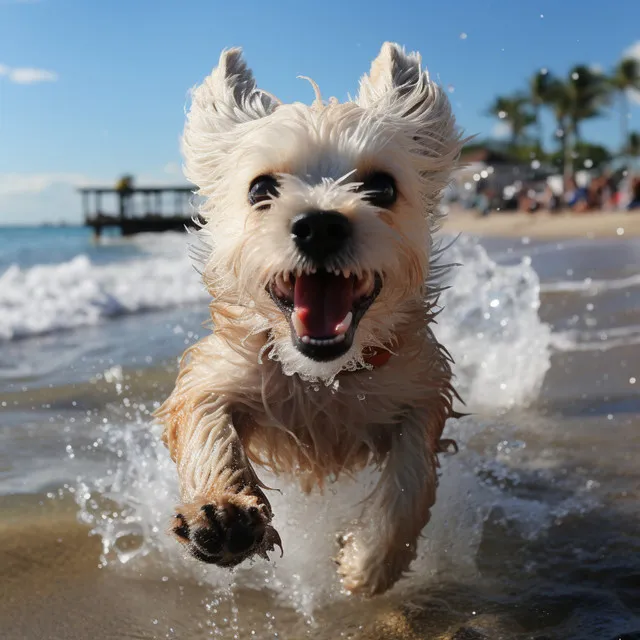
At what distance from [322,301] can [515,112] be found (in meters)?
73.3

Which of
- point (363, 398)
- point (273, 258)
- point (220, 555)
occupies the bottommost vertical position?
point (220, 555)

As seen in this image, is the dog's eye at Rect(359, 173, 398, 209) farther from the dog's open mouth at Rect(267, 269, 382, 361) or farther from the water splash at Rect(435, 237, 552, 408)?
the water splash at Rect(435, 237, 552, 408)

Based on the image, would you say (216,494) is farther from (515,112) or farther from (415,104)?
(515,112)

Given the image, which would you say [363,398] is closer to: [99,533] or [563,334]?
[99,533]

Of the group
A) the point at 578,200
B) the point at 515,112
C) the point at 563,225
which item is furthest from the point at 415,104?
the point at 515,112

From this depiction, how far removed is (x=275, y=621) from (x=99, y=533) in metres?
1.01

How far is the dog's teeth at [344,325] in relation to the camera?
8.63 ft

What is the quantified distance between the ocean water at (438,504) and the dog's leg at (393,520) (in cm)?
11

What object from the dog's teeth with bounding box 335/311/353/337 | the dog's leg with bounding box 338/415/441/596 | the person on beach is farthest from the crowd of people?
the dog's teeth with bounding box 335/311/353/337

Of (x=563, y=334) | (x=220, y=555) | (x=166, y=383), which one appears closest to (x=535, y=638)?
(x=220, y=555)

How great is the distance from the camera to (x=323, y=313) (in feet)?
8.69

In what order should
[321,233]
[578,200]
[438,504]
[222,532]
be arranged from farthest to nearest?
1. [578,200]
2. [438,504]
3. [321,233]
4. [222,532]

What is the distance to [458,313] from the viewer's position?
6.45 meters

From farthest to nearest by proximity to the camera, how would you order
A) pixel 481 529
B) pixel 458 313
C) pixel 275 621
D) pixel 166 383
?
1. pixel 458 313
2. pixel 166 383
3. pixel 481 529
4. pixel 275 621
